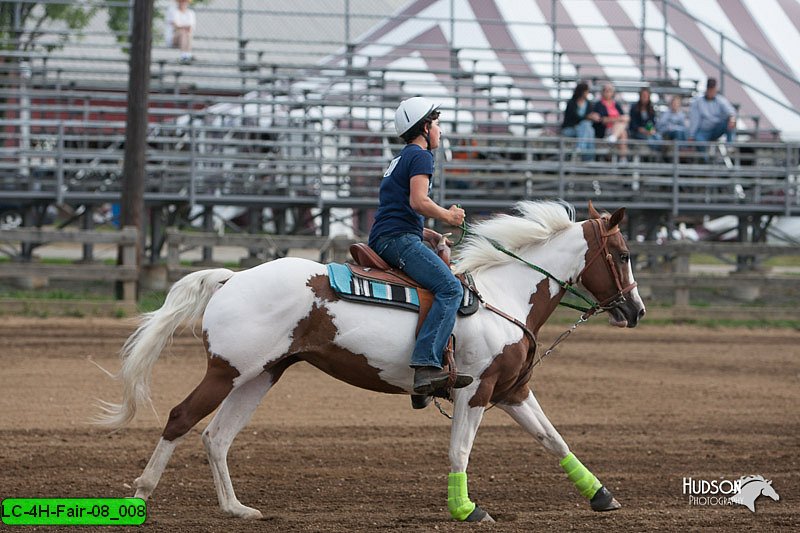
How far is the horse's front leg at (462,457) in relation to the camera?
689cm

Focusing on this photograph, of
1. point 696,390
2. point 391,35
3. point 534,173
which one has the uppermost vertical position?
point 391,35

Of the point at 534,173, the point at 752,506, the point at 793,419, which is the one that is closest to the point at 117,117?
the point at 534,173

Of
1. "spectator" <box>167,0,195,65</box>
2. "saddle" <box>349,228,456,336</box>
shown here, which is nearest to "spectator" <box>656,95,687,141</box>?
"spectator" <box>167,0,195,65</box>

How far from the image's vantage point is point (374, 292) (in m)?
7.11

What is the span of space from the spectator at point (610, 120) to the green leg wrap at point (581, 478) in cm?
1343

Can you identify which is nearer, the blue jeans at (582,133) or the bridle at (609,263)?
the bridle at (609,263)

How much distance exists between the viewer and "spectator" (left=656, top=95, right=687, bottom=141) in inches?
835

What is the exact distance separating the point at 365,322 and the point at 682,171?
14590 millimetres

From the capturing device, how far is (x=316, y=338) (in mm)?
7059

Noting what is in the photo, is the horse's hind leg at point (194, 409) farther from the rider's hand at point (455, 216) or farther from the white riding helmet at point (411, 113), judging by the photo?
the white riding helmet at point (411, 113)

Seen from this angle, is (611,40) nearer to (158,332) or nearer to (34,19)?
(34,19)

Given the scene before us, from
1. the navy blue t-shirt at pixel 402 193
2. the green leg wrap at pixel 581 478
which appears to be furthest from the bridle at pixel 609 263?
the navy blue t-shirt at pixel 402 193

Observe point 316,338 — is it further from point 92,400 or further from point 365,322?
point 92,400

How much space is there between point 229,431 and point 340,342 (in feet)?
2.95
